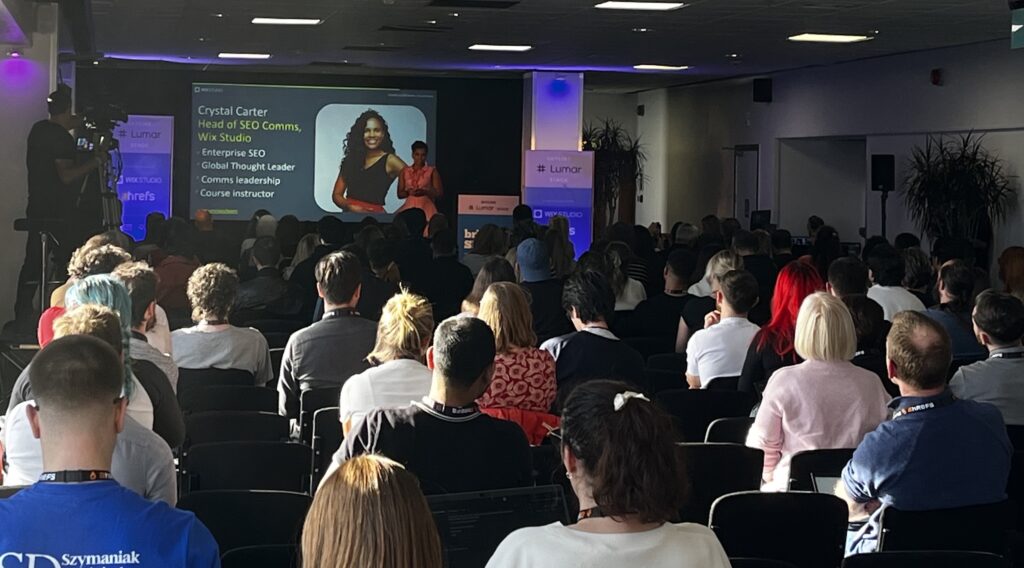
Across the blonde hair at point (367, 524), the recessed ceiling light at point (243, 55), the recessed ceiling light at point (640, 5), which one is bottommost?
the blonde hair at point (367, 524)

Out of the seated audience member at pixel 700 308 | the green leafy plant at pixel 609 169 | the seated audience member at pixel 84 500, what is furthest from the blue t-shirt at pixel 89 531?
the green leafy plant at pixel 609 169

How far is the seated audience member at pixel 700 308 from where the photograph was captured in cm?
781

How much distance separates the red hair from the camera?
233 inches

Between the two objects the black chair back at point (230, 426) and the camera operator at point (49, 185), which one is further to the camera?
the camera operator at point (49, 185)

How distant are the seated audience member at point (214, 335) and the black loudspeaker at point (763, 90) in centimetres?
1412

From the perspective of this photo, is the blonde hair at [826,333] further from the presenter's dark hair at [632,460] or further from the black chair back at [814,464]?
the presenter's dark hair at [632,460]

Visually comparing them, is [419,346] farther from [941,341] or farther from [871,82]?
[871,82]

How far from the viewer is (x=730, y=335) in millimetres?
6512

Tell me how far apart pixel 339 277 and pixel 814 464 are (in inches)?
106

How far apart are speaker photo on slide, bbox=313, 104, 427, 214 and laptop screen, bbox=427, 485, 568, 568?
58.2 ft

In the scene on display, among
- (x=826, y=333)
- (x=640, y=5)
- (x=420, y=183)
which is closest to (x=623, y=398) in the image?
(x=826, y=333)

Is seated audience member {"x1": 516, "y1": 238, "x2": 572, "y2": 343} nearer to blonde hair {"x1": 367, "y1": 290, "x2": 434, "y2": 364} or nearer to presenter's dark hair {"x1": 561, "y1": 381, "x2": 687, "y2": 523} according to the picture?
blonde hair {"x1": 367, "y1": 290, "x2": 434, "y2": 364}

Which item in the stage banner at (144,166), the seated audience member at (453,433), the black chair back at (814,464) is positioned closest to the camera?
the seated audience member at (453,433)

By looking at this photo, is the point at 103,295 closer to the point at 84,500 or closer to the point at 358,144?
the point at 84,500
